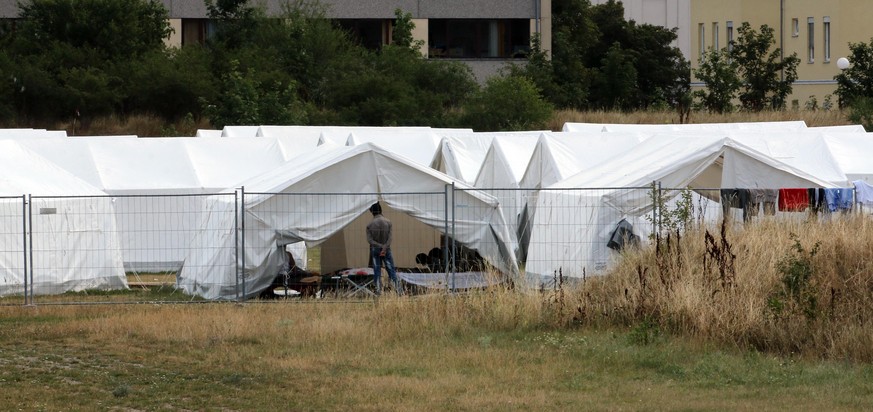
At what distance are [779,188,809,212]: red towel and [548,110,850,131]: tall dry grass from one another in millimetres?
26179

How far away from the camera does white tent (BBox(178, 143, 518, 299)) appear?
19.7m

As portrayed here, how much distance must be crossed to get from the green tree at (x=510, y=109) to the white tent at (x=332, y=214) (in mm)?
25479

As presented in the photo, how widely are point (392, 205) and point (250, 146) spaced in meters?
10.2

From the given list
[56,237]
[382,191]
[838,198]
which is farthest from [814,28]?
[56,237]

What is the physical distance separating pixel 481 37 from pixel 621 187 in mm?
42246

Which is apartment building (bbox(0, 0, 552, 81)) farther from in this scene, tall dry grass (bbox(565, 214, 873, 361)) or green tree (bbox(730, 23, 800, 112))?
tall dry grass (bbox(565, 214, 873, 361))

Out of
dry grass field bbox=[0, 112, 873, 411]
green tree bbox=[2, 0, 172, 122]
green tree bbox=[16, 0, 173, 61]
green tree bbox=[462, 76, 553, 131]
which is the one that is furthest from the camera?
green tree bbox=[16, 0, 173, 61]

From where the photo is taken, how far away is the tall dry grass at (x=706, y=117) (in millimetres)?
46844

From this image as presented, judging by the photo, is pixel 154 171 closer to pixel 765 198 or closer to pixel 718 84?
pixel 765 198

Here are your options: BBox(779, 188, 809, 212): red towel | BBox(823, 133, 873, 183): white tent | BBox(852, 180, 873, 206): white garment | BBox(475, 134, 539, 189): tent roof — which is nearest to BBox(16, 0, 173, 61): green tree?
BBox(475, 134, 539, 189): tent roof

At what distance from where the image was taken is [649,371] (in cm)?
1195

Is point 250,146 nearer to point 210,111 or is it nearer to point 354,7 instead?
point 210,111

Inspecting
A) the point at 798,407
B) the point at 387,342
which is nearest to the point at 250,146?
the point at 387,342

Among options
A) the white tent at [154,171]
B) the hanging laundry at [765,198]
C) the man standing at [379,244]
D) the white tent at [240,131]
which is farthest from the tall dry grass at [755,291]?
the white tent at [240,131]
